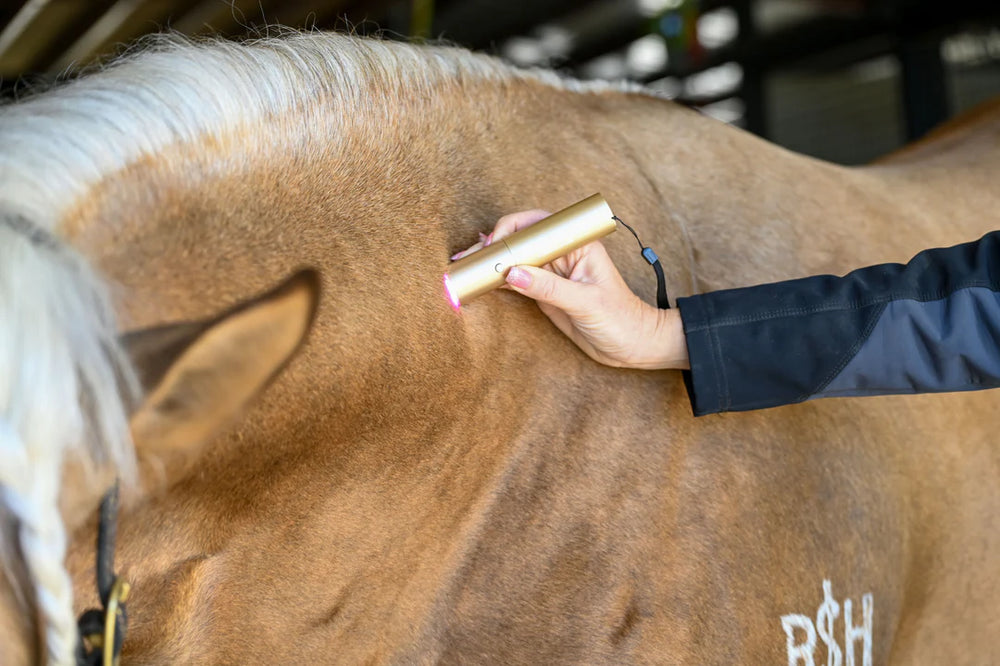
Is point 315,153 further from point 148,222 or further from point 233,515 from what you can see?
point 233,515

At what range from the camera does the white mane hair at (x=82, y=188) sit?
1.92ft

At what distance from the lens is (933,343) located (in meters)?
1.00

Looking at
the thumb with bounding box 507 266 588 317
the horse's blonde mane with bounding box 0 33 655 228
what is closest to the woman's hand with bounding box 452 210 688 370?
the thumb with bounding box 507 266 588 317

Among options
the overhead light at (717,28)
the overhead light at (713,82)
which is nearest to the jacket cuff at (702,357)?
the overhead light at (717,28)

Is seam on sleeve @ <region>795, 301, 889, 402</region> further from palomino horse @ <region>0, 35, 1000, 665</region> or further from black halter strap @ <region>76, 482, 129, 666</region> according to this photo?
black halter strap @ <region>76, 482, 129, 666</region>

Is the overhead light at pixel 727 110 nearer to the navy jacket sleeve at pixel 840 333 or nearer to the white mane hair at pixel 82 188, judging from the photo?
the navy jacket sleeve at pixel 840 333

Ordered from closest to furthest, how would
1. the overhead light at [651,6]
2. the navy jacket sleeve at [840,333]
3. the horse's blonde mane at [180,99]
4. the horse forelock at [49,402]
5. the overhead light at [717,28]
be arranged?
the horse forelock at [49,402] < the horse's blonde mane at [180,99] < the navy jacket sleeve at [840,333] < the overhead light at [651,6] < the overhead light at [717,28]

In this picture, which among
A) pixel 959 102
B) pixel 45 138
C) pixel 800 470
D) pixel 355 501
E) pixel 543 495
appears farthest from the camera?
pixel 959 102

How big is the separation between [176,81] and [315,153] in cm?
14

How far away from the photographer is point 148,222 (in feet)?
2.43

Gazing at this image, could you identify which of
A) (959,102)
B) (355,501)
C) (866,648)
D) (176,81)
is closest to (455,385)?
(355,501)

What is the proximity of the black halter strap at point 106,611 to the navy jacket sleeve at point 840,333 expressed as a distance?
0.62 meters

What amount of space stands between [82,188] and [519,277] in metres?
0.41

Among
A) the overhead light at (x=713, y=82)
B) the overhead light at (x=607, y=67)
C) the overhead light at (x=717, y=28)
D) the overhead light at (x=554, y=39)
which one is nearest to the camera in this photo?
the overhead light at (x=717, y=28)
